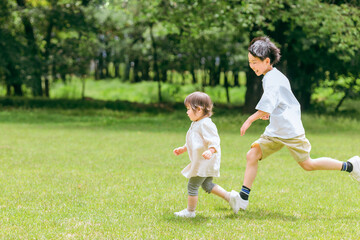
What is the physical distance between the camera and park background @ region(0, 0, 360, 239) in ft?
16.4

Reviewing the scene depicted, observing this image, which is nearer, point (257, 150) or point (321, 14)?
point (257, 150)

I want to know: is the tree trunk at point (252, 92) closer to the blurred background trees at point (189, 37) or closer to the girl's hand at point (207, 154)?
the blurred background trees at point (189, 37)

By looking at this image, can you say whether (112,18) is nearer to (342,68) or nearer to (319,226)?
(342,68)

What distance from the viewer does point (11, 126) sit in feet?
55.5

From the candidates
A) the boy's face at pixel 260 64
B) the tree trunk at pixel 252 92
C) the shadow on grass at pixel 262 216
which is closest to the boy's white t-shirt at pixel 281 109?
the boy's face at pixel 260 64

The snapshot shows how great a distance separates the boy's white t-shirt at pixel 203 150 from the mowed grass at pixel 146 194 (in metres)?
0.49

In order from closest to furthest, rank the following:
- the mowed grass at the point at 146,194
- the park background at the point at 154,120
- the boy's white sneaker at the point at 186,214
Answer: the mowed grass at the point at 146,194 → the park background at the point at 154,120 → the boy's white sneaker at the point at 186,214

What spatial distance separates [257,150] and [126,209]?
5.16 feet

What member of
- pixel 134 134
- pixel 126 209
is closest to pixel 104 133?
pixel 134 134

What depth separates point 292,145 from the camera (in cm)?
525

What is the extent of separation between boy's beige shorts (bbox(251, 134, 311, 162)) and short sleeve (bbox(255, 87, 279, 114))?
409mm

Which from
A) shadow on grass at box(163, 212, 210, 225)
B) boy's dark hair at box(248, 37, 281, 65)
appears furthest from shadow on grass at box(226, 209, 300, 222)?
boy's dark hair at box(248, 37, 281, 65)

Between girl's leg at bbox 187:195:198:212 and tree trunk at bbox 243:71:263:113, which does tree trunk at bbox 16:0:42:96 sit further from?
girl's leg at bbox 187:195:198:212

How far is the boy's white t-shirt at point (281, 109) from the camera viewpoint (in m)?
5.18
